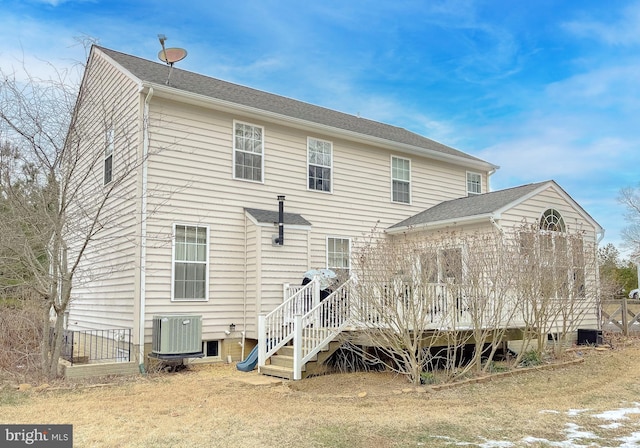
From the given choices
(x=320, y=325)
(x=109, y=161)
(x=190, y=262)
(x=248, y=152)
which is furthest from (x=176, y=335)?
(x=109, y=161)

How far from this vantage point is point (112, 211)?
11.6 meters

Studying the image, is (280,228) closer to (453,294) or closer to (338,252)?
(338,252)

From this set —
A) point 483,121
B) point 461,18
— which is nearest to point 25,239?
point 461,18

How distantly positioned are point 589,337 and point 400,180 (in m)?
6.23

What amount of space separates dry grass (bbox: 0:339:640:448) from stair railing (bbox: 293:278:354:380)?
0.45 meters

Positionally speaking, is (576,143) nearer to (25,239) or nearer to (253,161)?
(253,161)

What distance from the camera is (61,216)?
8.81m

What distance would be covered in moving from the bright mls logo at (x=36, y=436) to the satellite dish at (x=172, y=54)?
8.10 meters

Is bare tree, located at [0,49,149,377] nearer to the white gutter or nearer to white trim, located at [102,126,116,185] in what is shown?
white trim, located at [102,126,116,185]

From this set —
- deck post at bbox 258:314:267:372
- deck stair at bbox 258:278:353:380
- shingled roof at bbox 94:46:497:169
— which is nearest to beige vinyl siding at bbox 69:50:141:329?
shingled roof at bbox 94:46:497:169

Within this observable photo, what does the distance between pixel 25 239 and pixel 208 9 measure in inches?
289

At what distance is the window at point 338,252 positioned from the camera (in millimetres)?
13000

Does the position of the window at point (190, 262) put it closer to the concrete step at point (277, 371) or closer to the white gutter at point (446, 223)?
the concrete step at point (277, 371)

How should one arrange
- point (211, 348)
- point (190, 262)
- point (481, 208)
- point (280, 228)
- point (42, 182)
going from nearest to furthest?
point (42, 182)
point (190, 262)
point (211, 348)
point (280, 228)
point (481, 208)
